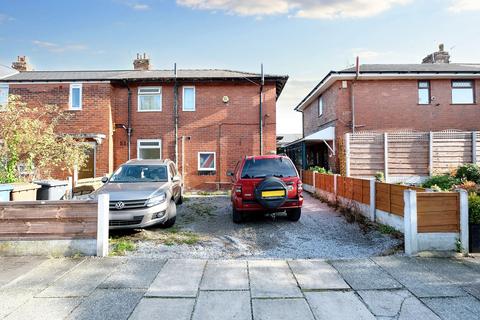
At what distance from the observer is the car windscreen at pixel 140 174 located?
7.67 m

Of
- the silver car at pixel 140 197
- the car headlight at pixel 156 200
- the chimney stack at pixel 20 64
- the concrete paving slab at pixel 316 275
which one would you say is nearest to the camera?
the concrete paving slab at pixel 316 275

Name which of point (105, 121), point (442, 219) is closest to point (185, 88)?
point (105, 121)

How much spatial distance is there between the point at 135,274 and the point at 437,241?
4912 mm

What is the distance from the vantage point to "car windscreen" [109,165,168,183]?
7.67 meters

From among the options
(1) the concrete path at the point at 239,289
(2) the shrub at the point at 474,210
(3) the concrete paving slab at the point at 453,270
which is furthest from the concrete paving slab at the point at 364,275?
(2) the shrub at the point at 474,210

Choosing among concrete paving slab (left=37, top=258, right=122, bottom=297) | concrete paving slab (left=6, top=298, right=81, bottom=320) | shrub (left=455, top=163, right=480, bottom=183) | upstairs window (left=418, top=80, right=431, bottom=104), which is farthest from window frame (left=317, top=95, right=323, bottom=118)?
concrete paving slab (left=6, top=298, right=81, bottom=320)

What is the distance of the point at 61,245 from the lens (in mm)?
5012

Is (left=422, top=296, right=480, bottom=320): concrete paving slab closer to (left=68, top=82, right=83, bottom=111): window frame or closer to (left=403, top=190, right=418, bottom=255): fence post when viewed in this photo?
(left=403, top=190, right=418, bottom=255): fence post

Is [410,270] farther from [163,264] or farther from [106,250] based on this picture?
[106,250]

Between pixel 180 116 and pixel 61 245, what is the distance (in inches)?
420

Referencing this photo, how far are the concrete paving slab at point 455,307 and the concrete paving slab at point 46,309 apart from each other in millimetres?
4019

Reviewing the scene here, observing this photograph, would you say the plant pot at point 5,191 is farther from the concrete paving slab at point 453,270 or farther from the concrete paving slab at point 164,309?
the concrete paving slab at point 453,270

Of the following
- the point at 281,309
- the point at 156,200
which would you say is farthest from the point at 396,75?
the point at 281,309

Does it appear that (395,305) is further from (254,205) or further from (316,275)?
(254,205)
